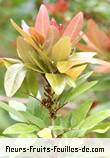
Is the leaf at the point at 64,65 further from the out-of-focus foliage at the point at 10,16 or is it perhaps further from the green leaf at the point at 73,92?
the out-of-focus foliage at the point at 10,16

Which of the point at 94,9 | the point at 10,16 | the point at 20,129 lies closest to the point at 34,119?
the point at 20,129

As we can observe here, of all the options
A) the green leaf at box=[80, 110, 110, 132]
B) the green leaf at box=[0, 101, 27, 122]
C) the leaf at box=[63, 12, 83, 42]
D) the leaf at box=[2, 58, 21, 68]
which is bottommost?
the green leaf at box=[80, 110, 110, 132]

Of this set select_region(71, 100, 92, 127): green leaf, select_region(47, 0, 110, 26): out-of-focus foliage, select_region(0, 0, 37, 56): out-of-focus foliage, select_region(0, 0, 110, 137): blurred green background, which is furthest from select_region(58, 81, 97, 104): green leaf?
select_region(0, 0, 37, 56): out-of-focus foliage

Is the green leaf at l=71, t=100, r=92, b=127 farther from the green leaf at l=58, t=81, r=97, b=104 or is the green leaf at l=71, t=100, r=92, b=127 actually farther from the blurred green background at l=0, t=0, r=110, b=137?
the blurred green background at l=0, t=0, r=110, b=137

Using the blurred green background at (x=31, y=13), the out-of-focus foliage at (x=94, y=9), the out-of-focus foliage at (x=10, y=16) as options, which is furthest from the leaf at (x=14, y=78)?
the out-of-focus foliage at (x=10, y=16)

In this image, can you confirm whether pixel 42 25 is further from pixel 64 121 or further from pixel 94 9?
pixel 94 9
